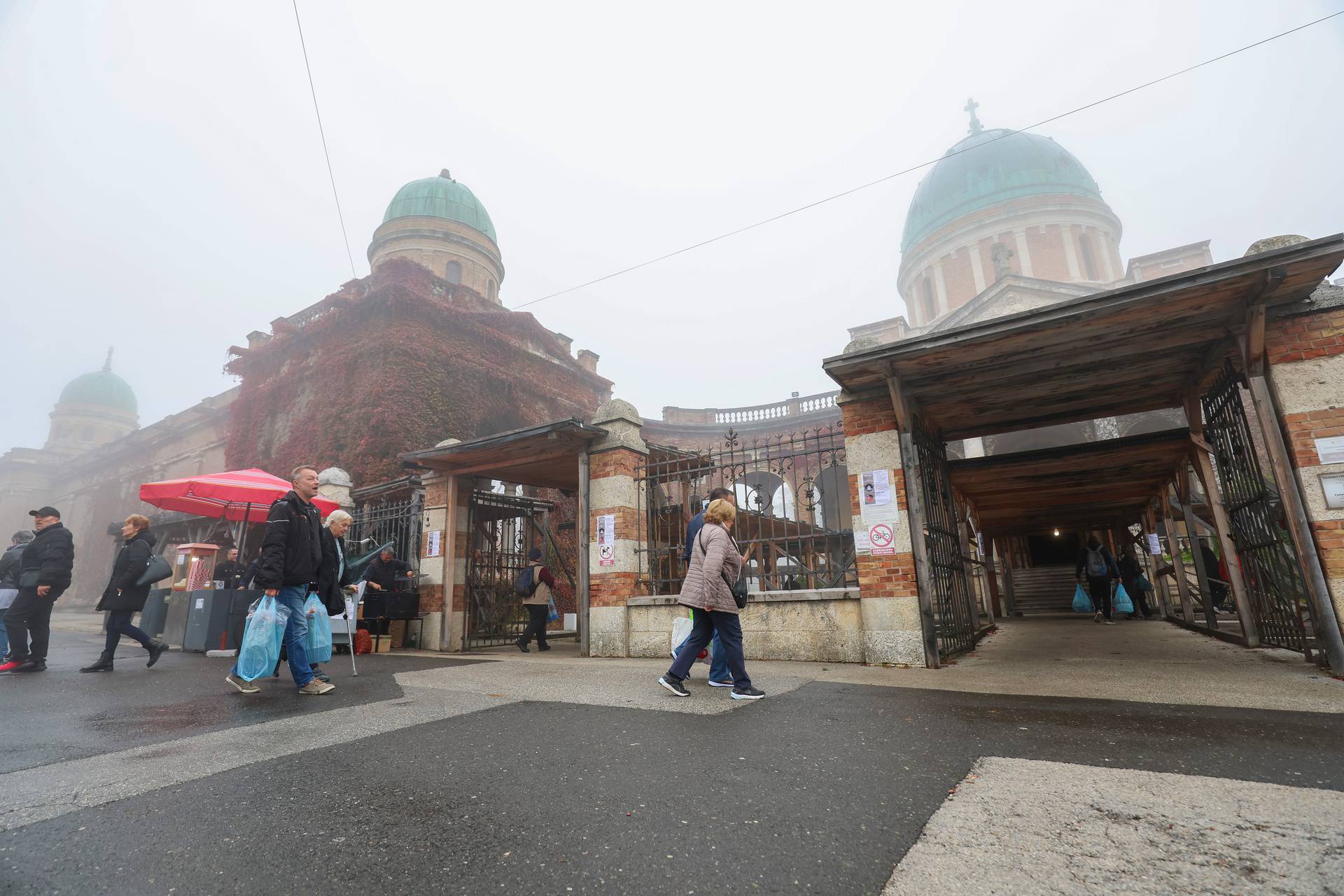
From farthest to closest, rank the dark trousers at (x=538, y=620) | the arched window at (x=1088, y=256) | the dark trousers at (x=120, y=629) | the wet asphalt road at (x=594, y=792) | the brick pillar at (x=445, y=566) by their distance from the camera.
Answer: the arched window at (x=1088, y=256), the brick pillar at (x=445, y=566), the dark trousers at (x=538, y=620), the dark trousers at (x=120, y=629), the wet asphalt road at (x=594, y=792)

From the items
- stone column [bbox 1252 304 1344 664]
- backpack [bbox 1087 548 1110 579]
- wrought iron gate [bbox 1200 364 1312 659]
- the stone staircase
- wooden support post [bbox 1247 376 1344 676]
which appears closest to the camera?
wooden support post [bbox 1247 376 1344 676]

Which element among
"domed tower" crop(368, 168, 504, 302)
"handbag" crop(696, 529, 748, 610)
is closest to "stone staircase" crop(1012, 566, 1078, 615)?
"handbag" crop(696, 529, 748, 610)

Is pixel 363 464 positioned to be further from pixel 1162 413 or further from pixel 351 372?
pixel 1162 413

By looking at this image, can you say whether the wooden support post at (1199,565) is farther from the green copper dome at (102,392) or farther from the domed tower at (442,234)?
the green copper dome at (102,392)

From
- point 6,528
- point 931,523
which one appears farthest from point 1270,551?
point 6,528

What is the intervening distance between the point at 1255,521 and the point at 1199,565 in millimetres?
4854

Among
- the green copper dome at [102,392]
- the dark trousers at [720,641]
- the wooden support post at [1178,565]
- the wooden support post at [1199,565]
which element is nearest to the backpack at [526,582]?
the dark trousers at [720,641]

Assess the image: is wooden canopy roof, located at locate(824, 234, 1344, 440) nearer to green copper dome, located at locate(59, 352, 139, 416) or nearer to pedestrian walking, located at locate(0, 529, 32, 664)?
pedestrian walking, located at locate(0, 529, 32, 664)

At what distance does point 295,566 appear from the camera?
18.1ft

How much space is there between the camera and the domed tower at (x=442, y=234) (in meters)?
26.5

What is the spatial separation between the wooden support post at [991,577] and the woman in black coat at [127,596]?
1627cm

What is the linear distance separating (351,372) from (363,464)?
13.7 ft

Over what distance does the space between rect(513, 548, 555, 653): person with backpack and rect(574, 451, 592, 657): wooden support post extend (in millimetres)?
1155

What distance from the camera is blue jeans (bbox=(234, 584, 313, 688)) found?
221 inches
